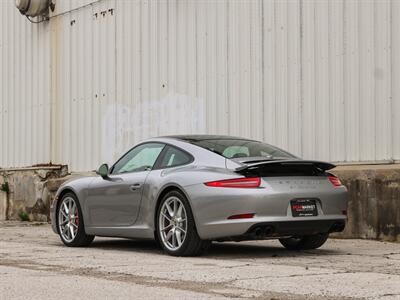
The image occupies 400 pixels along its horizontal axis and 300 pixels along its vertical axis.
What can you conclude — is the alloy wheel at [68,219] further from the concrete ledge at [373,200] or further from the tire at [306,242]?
the concrete ledge at [373,200]

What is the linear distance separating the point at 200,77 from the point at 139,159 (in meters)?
4.79

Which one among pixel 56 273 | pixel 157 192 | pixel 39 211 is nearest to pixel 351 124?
pixel 157 192

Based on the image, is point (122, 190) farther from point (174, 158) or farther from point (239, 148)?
point (239, 148)

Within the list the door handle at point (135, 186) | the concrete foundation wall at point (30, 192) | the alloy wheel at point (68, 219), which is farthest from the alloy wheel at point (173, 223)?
the concrete foundation wall at point (30, 192)

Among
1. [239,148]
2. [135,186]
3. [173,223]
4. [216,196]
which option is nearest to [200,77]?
[135,186]

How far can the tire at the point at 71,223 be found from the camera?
10.1 metres

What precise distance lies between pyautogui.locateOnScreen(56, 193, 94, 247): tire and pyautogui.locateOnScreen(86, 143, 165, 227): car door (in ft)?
0.74

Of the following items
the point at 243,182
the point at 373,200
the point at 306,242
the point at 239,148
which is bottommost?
the point at 306,242

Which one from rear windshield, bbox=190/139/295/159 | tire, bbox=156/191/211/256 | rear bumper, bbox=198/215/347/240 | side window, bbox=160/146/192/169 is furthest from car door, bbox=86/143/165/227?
rear bumper, bbox=198/215/347/240

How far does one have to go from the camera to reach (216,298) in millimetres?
5391

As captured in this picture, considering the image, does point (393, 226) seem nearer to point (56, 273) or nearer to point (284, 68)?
point (284, 68)

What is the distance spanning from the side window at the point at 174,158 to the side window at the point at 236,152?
0.41m

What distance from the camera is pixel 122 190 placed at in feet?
30.8

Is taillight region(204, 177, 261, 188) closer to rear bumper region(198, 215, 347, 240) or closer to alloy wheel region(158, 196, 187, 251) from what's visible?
rear bumper region(198, 215, 347, 240)
